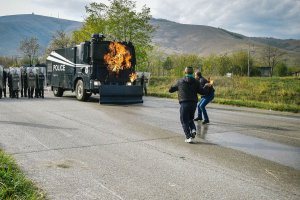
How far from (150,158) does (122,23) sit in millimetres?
29967

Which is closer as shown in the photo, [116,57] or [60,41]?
[116,57]

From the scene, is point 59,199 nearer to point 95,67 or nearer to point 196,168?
point 196,168

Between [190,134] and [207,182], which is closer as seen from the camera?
[207,182]

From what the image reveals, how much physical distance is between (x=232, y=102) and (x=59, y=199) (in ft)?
58.8

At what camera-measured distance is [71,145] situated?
25.2 feet

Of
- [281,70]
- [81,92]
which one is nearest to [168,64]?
[281,70]

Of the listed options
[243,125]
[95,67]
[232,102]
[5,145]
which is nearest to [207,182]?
[5,145]

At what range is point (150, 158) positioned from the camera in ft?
22.0

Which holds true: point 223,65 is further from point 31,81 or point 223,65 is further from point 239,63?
point 31,81

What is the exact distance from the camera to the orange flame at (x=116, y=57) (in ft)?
57.9

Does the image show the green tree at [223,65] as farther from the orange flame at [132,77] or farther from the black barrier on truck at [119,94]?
the black barrier on truck at [119,94]

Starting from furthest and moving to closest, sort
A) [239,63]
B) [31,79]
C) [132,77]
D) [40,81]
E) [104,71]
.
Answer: [239,63] → [40,81] → [31,79] → [132,77] → [104,71]

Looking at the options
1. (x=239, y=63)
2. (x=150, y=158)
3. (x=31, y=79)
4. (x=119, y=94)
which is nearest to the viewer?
(x=150, y=158)

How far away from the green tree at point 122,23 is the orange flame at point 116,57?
56.9 ft
